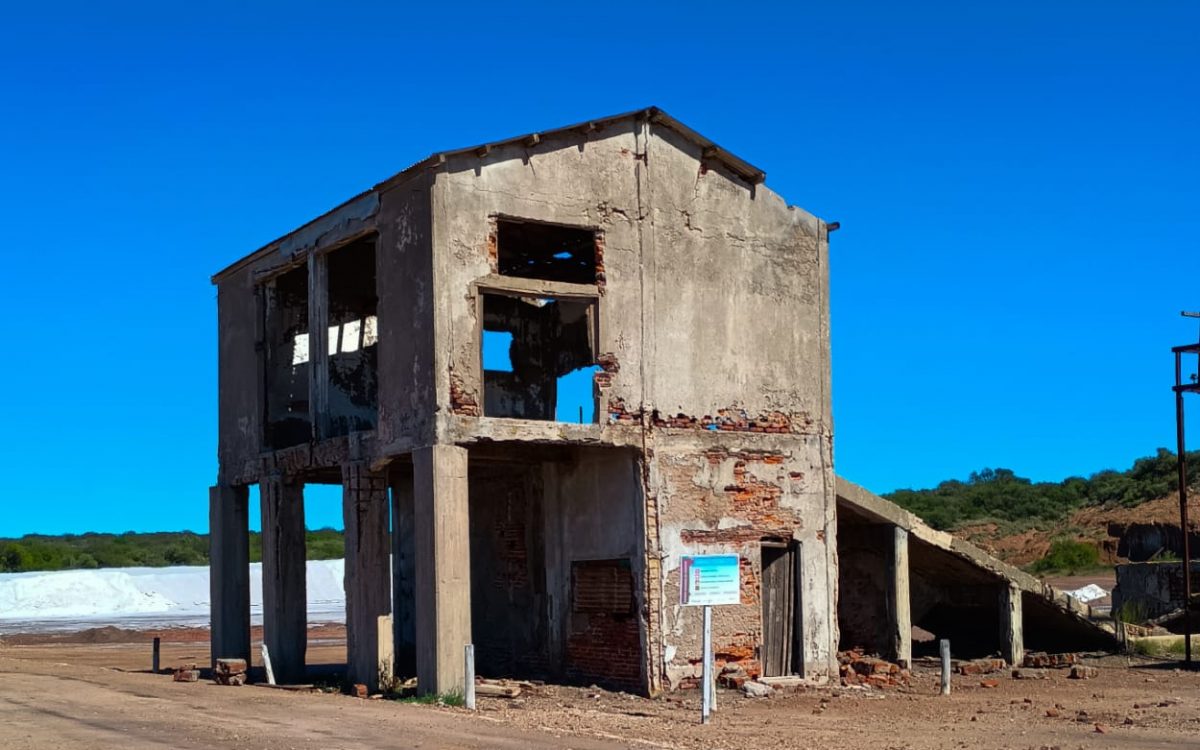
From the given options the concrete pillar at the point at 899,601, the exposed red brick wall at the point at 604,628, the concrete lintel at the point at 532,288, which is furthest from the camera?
the concrete pillar at the point at 899,601

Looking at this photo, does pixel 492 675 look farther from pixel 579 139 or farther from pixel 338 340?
pixel 579 139

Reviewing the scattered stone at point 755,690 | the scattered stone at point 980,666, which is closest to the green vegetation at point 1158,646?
the scattered stone at point 980,666

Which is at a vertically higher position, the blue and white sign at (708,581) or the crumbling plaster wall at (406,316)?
the crumbling plaster wall at (406,316)

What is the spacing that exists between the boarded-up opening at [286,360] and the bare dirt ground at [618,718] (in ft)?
15.2

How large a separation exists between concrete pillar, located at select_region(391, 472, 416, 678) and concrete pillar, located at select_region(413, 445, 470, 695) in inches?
259

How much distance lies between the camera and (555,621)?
2347 centimetres

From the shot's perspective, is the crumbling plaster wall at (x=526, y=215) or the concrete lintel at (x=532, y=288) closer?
the crumbling plaster wall at (x=526, y=215)

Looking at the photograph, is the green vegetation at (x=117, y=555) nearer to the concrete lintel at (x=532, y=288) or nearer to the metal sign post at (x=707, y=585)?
the concrete lintel at (x=532, y=288)

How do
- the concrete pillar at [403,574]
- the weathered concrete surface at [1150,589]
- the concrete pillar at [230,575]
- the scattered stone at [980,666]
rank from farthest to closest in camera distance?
the weathered concrete surface at [1150,589], the concrete pillar at [403,574], the concrete pillar at [230,575], the scattered stone at [980,666]

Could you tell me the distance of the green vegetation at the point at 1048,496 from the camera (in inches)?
2603

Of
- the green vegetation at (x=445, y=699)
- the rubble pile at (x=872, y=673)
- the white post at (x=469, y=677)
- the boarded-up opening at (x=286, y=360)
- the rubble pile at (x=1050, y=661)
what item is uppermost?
the boarded-up opening at (x=286, y=360)

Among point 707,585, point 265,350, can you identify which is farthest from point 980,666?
point 265,350

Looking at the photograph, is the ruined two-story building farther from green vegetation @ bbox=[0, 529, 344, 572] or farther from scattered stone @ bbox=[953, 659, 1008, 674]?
green vegetation @ bbox=[0, 529, 344, 572]

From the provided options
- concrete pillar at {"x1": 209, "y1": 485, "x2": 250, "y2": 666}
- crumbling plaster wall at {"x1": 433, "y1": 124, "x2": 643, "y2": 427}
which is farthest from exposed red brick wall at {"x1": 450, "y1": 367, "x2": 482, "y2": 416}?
concrete pillar at {"x1": 209, "y1": 485, "x2": 250, "y2": 666}
